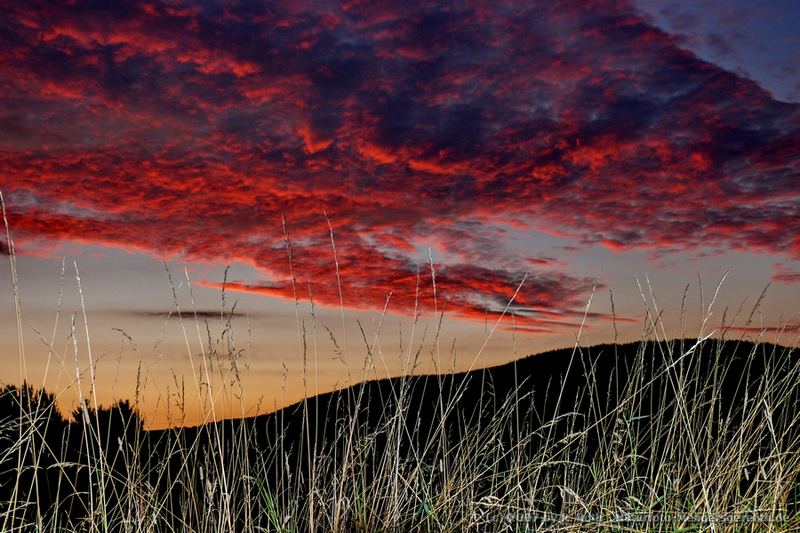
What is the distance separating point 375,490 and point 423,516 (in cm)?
32

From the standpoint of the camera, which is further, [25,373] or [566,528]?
[25,373]

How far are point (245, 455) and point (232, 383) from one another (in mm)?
415

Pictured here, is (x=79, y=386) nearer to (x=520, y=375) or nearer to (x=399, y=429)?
(x=399, y=429)

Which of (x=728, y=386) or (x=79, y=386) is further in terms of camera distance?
(x=728, y=386)

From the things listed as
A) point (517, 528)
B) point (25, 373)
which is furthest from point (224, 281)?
point (517, 528)

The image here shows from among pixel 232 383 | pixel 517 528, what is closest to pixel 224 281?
pixel 232 383

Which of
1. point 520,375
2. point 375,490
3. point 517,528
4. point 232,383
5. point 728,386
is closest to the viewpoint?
point 517,528

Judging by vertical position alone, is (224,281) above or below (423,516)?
above

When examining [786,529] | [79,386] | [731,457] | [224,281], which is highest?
[224,281]

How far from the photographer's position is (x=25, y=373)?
10.4 feet

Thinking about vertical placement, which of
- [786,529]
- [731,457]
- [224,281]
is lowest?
[786,529]

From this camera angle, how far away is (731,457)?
3.07 metres

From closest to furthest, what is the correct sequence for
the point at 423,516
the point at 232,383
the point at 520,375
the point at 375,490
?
the point at 423,516, the point at 375,490, the point at 232,383, the point at 520,375

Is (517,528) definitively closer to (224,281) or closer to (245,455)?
(245,455)
